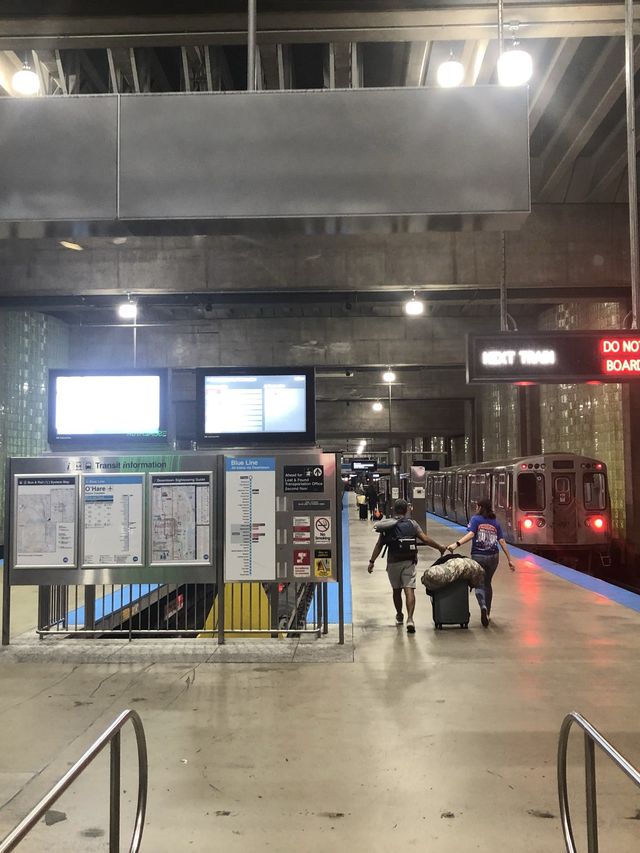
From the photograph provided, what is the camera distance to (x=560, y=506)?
19.2m

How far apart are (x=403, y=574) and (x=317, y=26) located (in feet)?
20.9

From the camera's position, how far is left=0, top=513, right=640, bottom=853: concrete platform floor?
12.8 feet

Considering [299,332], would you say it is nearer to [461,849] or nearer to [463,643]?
[463,643]

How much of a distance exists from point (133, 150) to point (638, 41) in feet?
28.7

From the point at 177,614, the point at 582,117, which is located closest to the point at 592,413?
the point at 582,117

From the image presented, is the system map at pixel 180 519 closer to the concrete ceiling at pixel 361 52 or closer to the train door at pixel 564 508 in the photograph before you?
the concrete ceiling at pixel 361 52

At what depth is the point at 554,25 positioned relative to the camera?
7.81m

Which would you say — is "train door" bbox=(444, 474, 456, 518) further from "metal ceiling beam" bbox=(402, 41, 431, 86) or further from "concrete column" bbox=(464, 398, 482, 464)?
"metal ceiling beam" bbox=(402, 41, 431, 86)

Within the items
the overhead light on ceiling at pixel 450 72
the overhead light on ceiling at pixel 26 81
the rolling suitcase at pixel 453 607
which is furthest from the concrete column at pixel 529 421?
the overhead light on ceiling at pixel 26 81

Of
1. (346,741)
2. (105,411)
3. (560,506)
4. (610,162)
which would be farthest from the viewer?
(560,506)

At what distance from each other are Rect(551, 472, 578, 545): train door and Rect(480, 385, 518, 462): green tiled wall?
9239 mm

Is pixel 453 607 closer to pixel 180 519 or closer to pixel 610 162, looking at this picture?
pixel 180 519

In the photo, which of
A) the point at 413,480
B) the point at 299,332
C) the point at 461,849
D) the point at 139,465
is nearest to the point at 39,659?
the point at 139,465

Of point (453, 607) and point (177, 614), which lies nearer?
point (177, 614)
